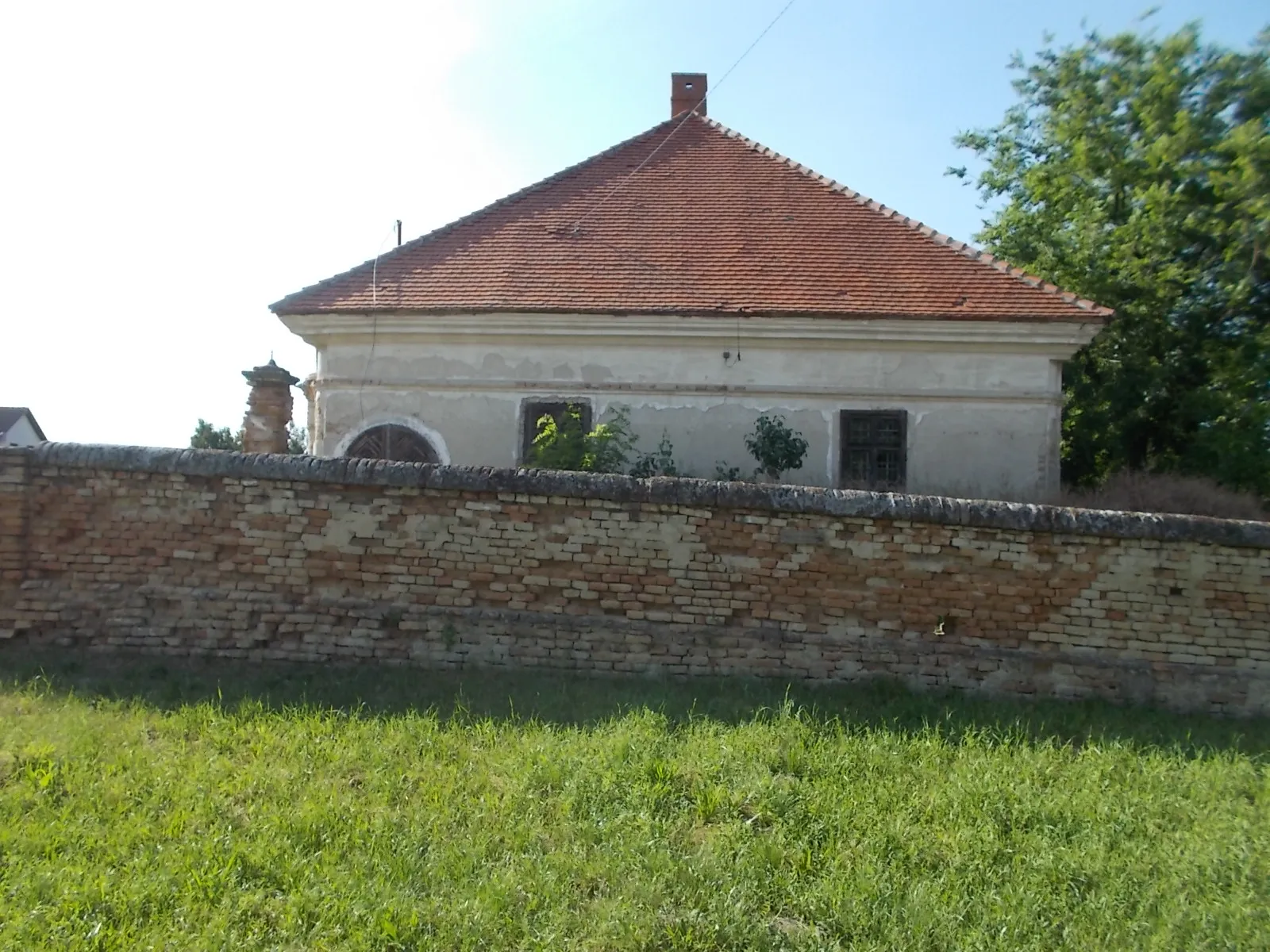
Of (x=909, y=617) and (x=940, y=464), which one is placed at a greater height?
(x=940, y=464)

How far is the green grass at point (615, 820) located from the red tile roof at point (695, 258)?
19.6ft

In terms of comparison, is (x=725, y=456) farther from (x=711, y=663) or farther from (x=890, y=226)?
(x=711, y=663)

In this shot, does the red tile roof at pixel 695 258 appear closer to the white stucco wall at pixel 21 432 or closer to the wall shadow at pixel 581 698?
the wall shadow at pixel 581 698

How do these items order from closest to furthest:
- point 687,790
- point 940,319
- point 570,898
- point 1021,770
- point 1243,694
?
point 570,898, point 687,790, point 1021,770, point 1243,694, point 940,319

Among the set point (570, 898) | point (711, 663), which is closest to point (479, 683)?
point (711, 663)

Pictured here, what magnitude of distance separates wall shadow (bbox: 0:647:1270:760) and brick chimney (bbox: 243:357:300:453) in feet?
14.6

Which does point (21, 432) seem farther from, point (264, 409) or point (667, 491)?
point (667, 491)

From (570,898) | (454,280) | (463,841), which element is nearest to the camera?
(570,898)

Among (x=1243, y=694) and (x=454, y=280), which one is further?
(x=454, y=280)

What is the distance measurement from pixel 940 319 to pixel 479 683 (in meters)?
7.11

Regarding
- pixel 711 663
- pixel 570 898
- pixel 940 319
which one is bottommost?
pixel 570 898

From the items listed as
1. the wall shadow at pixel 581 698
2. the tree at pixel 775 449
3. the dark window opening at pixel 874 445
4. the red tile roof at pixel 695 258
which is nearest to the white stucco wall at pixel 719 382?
the dark window opening at pixel 874 445

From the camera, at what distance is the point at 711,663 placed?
6.28 m

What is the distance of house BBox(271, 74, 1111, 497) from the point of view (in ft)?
35.0
